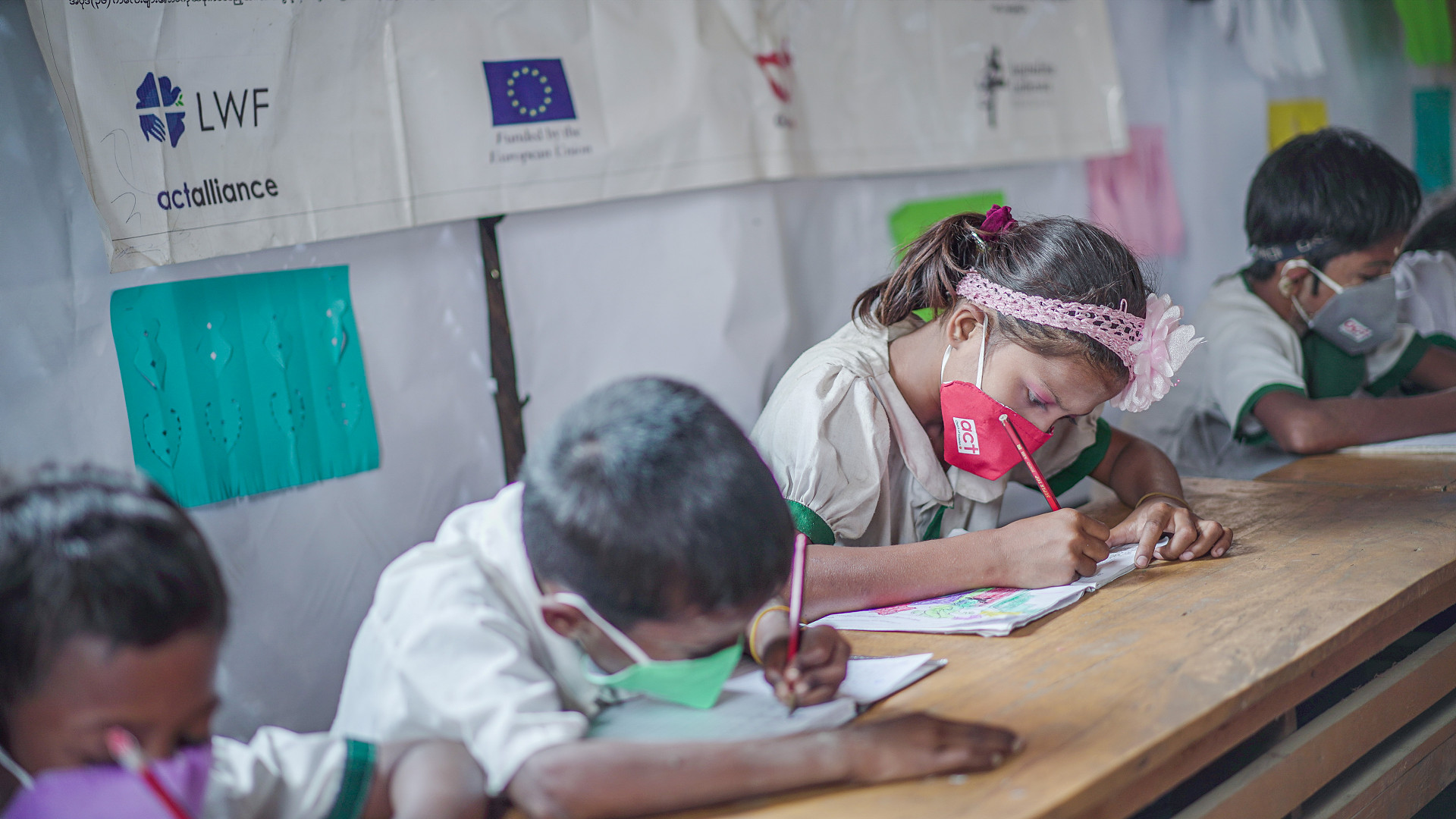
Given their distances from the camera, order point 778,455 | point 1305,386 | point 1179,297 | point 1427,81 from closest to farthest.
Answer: point 778,455
point 1305,386
point 1179,297
point 1427,81

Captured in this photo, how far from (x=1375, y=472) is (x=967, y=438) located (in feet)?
3.38

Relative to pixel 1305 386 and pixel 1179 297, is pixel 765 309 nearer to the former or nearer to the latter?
pixel 1305 386

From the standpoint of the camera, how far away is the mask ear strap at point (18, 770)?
832 millimetres

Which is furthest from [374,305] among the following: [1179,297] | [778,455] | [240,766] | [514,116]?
[1179,297]

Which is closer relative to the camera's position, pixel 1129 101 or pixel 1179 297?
pixel 1129 101

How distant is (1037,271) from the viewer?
1.61 meters

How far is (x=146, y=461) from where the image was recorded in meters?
1.50

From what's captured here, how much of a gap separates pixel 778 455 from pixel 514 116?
0.77 m

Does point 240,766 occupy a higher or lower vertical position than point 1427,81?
lower

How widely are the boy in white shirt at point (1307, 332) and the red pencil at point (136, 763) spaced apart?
2215 millimetres

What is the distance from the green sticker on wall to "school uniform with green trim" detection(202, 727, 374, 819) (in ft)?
2.36

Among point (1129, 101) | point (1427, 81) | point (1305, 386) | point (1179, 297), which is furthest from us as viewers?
point (1427, 81)

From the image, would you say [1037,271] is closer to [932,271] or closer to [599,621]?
[932,271]

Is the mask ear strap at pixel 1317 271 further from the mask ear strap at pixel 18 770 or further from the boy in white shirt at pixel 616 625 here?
the mask ear strap at pixel 18 770
